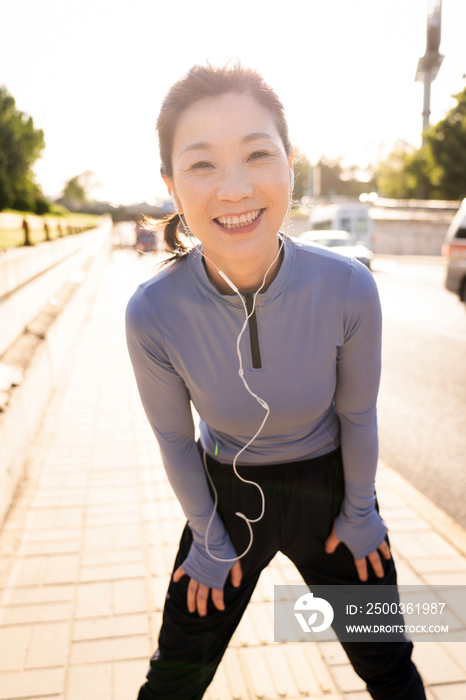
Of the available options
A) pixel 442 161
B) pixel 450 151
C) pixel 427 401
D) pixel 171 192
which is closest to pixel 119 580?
pixel 171 192

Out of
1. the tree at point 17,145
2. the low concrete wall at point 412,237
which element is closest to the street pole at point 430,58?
the low concrete wall at point 412,237

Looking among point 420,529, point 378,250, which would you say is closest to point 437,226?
point 378,250


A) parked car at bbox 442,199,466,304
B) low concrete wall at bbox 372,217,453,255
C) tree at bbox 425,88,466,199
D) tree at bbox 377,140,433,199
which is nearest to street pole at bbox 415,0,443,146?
tree at bbox 377,140,433,199

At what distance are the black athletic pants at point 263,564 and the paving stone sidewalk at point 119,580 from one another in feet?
2.61

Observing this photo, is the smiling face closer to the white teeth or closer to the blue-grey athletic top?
the white teeth

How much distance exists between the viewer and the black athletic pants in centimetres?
154

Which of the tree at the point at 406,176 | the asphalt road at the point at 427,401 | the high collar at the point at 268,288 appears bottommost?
the asphalt road at the point at 427,401

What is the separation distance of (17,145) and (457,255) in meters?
53.0

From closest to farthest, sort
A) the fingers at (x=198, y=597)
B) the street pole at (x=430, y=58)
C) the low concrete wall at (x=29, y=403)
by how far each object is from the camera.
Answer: the fingers at (x=198, y=597), the low concrete wall at (x=29, y=403), the street pole at (x=430, y=58)

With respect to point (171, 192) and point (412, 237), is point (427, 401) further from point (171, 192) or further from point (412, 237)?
point (412, 237)

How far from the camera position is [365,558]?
1.66m

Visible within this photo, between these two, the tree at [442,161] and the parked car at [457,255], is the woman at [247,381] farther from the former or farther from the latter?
the tree at [442,161]

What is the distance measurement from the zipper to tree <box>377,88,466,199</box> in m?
46.3

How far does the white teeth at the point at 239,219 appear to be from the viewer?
4.52 ft
